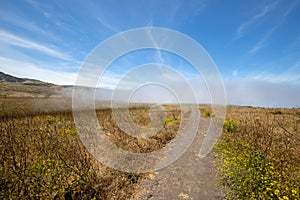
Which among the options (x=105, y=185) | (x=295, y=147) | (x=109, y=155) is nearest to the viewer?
(x=105, y=185)

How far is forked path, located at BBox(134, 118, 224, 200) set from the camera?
4598mm

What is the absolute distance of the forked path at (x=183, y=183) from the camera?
181 inches

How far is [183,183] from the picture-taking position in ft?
17.1

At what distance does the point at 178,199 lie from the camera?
4.43 meters

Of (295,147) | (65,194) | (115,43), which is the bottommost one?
(65,194)

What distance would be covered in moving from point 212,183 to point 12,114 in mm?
11832

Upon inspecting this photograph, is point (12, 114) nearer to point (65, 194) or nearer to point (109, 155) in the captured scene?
point (109, 155)

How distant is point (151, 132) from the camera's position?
34.9ft

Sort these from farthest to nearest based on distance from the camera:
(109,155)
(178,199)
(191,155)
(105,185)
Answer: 1. (191,155)
2. (109,155)
3. (105,185)
4. (178,199)

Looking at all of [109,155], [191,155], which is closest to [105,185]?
[109,155]

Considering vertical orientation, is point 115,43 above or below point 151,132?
above

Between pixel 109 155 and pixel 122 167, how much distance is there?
0.97 m

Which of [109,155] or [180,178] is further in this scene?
[109,155]

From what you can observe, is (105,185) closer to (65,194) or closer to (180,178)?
(65,194)
